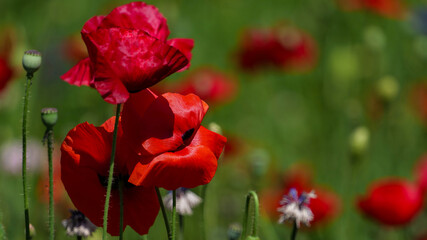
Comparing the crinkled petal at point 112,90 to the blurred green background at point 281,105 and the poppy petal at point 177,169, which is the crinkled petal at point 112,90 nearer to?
the poppy petal at point 177,169

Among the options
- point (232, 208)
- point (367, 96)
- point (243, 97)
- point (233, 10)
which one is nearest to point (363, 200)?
point (232, 208)

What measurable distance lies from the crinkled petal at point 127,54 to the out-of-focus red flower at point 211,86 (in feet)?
4.91

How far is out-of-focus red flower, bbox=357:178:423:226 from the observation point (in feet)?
5.21

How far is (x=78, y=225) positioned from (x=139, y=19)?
264 millimetres

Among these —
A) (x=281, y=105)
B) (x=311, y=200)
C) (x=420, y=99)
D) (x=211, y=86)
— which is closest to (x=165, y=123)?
(x=311, y=200)

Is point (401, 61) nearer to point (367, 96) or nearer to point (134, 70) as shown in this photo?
point (367, 96)

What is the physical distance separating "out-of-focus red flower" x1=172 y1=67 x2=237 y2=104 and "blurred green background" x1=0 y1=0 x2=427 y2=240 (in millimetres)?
148

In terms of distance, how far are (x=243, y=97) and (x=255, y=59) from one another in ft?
2.77

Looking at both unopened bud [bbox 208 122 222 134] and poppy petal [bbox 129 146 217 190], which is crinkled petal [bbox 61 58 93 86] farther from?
unopened bud [bbox 208 122 222 134]

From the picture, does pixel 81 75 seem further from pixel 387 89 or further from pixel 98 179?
pixel 387 89

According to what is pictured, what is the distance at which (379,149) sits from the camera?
2.76 meters

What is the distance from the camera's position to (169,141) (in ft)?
2.71

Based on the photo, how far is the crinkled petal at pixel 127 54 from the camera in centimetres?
77

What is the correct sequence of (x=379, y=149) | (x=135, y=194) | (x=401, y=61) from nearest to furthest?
(x=135, y=194), (x=379, y=149), (x=401, y=61)
